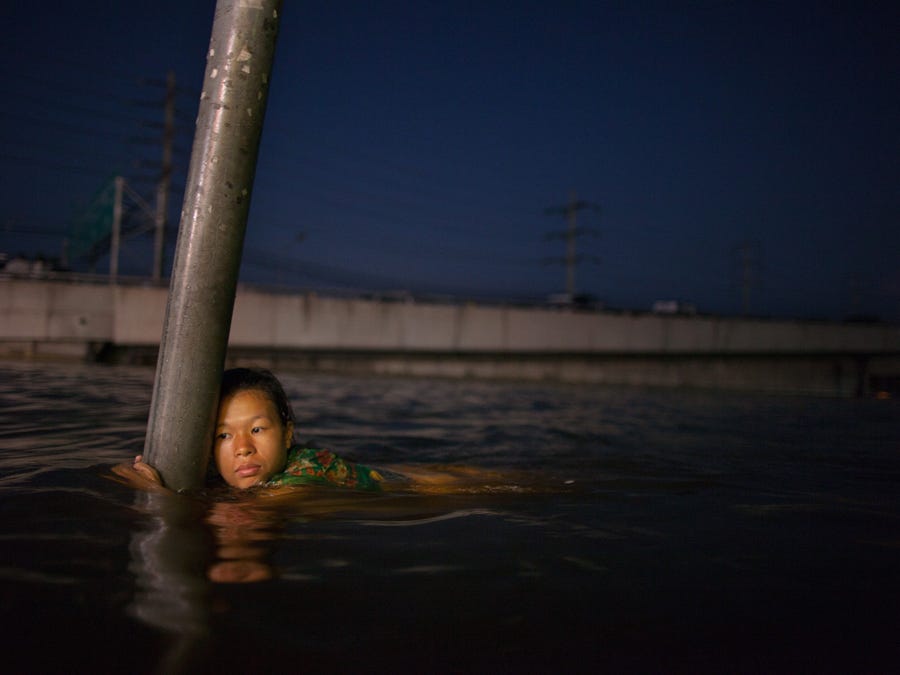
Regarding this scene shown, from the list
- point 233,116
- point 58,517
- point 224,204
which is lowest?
point 58,517

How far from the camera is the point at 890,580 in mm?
2451

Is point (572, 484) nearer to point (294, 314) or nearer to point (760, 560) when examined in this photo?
point (760, 560)

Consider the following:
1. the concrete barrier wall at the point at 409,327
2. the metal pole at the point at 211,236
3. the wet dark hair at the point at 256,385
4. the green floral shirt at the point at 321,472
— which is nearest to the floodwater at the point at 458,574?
the green floral shirt at the point at 321,472

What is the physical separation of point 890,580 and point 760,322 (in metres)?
33.2

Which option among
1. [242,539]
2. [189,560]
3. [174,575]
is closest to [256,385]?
[242,539]

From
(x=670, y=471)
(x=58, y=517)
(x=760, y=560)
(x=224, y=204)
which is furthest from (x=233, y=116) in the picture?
(x=670, y=471)

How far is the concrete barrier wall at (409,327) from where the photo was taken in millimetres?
22125

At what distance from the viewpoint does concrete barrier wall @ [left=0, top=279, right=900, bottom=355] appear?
72.6ft

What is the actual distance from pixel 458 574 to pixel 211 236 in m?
1.91

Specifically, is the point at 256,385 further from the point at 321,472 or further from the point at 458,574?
the point at 458,574

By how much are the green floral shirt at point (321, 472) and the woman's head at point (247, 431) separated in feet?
0.35

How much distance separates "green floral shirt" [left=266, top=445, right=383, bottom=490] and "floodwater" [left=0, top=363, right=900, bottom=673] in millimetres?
209

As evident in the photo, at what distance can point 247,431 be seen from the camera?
3756 millimetres

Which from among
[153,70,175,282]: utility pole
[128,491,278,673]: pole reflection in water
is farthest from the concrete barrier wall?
Answer: [128,491,278,673]: pole reflection in water
